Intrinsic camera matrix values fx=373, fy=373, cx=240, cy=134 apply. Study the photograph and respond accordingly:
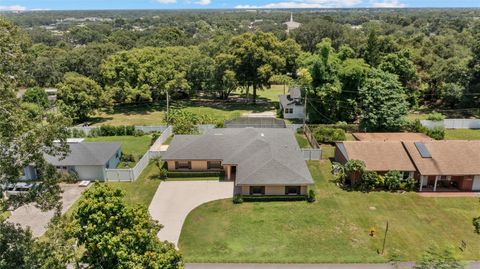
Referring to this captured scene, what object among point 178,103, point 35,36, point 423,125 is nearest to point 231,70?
point 178,103

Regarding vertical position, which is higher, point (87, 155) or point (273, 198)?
point (87, 155)

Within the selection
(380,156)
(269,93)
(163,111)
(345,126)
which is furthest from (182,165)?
(269,93)

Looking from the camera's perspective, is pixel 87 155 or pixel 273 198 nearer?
pixel 273 198

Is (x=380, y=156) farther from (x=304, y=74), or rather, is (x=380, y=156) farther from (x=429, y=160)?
(x=304, y=74)

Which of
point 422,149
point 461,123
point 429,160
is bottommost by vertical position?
point 461,123

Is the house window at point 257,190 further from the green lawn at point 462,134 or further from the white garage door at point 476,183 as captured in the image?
the green lawn at point 462,134
